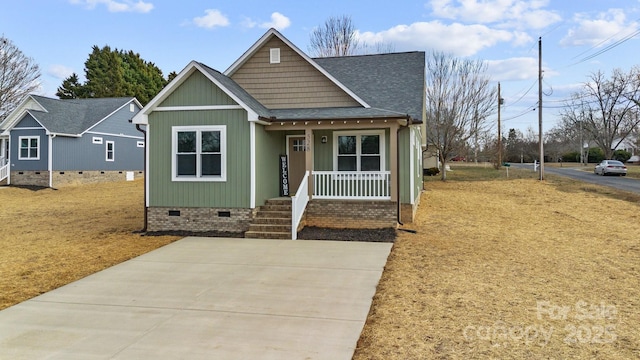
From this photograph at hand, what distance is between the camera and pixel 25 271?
24.4ft

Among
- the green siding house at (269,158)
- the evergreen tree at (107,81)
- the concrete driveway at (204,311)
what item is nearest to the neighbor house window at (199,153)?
the green siding house at (269,158)

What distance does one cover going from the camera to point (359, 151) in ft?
42.1

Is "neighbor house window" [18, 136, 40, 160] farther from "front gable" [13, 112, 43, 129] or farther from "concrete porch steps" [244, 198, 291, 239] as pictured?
"concrete porch steps" [244, 198, 291, 239]

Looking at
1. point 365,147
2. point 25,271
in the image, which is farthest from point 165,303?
point 365,147

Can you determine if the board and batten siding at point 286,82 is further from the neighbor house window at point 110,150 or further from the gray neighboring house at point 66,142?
the neighbor house window at point 110,150

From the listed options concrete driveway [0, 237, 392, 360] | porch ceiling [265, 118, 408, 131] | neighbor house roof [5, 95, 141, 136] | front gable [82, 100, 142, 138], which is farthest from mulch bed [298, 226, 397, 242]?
front gable [82, 100, 142, 138]

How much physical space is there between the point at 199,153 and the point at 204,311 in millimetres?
6856

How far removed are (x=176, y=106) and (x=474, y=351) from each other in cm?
1009

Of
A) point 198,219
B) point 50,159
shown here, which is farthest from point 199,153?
point 50,159

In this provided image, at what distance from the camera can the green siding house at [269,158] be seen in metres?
11.2

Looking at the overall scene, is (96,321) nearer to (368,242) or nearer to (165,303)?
(165,303)

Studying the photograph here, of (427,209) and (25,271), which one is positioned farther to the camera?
(427,209)

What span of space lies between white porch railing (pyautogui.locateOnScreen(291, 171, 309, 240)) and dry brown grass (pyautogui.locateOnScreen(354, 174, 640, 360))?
279 centimetres

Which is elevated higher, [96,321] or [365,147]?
[365,147]
